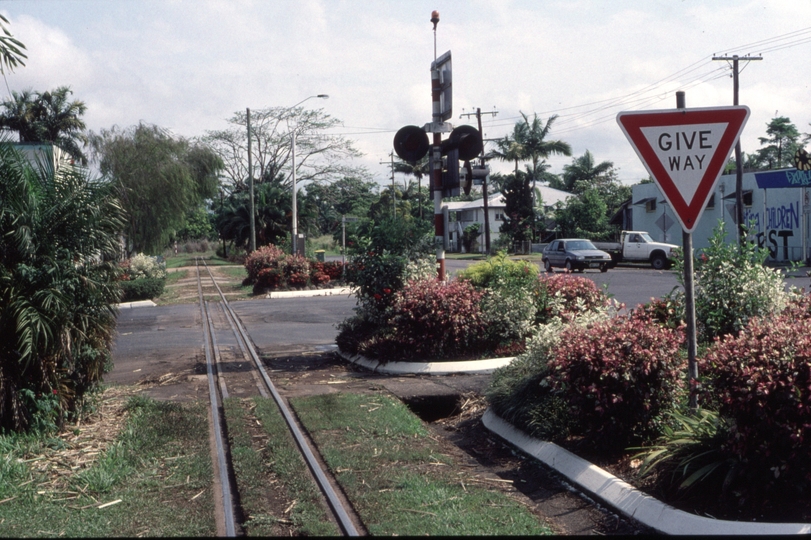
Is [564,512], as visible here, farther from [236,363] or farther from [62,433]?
[236,363]

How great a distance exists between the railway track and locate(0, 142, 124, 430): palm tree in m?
1.54

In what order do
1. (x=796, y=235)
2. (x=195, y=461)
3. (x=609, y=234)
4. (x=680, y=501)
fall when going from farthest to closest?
(x=609, y=234), (x=796, y=235), (x=195, y=461), (x=680, y=501)

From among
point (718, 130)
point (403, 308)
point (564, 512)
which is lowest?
point (564, 512)

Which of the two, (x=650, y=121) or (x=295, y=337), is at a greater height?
(x=650, y=121)

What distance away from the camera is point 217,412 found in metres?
8.73

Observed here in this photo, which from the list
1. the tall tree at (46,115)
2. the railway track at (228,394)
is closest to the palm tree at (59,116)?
the tall tree at (46,115)

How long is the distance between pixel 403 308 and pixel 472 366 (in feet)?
4.53

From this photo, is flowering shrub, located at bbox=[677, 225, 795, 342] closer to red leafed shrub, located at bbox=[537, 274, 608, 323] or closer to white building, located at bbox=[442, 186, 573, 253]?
red leafed shrub, located at bbox=[537, 274, 608, 323]

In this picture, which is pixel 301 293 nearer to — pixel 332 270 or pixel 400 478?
pixel 332 270

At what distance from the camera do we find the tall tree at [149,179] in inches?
A: 1572

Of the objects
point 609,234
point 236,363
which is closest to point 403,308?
point 236,363

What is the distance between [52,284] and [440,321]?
5268 millimetres

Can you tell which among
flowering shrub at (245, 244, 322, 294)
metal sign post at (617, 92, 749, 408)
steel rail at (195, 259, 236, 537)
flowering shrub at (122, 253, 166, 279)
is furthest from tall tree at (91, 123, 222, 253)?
metal sign post at (617, 92, 749, 408)

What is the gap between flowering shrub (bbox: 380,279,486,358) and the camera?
36.4 feet
